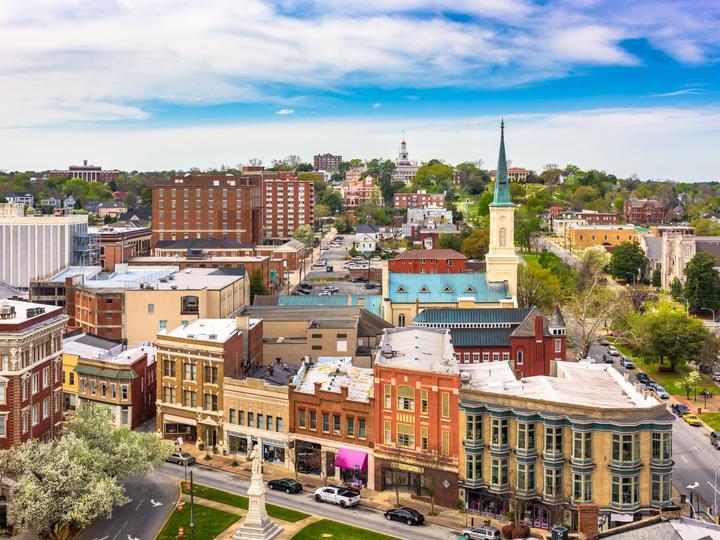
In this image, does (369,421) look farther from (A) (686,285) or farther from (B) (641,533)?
(A) (686,285)

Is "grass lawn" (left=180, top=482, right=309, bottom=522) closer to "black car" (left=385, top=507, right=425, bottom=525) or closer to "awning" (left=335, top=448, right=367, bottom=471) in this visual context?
"black car" (left=385, top=507, right=425, bottom=525)

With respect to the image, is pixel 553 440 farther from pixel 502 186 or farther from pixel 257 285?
pixel 257 285

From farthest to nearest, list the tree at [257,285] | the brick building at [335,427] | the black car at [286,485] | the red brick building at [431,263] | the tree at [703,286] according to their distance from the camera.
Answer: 1. the tree at [703,286]
2. the tree at [257,285]
3. the red brick building at [431,263]
4. the brick building at [335,427]
5. the black car at [286,485]

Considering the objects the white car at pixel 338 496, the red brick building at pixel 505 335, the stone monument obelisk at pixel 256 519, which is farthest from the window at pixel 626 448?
the red brick building at pixel 505 335

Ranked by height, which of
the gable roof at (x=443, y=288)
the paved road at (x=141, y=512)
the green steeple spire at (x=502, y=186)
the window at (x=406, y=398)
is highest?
the green steeple spire at (x=502, y=186)

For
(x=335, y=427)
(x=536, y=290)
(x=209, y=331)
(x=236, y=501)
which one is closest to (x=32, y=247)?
(x=209, y=331)

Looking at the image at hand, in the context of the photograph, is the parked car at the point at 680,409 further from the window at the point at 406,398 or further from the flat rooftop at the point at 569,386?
the window at the point at 406,398

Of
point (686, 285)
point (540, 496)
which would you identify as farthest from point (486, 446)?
point (686, 285)
